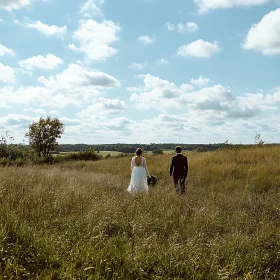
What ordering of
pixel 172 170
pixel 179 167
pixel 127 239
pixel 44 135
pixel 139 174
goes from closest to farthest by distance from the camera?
pixel 127 239 → pixel 179 167 → pixel 172 170 → pixel 139 174 → pixel 44 135

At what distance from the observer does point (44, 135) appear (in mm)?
63094

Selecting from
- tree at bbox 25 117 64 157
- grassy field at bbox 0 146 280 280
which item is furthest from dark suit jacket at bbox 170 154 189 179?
tree at bbox 25 117 64 157

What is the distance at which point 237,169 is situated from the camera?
51.9 feet

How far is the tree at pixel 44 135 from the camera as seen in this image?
2456 inches

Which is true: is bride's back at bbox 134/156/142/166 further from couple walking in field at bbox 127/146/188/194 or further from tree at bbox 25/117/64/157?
tree at bbox 25/117/64/157

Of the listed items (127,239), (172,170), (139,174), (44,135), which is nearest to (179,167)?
(172,170)

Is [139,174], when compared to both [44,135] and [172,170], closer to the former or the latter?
[172,170]

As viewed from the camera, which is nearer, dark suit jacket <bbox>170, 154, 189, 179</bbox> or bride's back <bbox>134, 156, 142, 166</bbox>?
dark suit jacket <bbox>170, 154, 189, 179</bbox>

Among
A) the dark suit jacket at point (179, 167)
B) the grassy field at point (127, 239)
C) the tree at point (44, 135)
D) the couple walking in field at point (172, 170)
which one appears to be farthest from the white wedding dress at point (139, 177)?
the tree at point (44, 135)

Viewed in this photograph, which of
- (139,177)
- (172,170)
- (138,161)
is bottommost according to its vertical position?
(139,177)

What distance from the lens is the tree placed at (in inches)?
2456

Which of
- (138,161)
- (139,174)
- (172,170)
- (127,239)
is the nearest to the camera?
(127,239)

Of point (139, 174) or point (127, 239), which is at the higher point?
point (139, 174)

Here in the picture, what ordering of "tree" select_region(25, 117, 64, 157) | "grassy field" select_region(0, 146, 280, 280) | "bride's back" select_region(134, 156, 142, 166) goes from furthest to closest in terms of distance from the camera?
"tree" select_region(25, 117, 64, 157)
"bride's back" select_region(134, 156, 142, 166)
"grassy field" select_region(0, 146, 280, 280)
